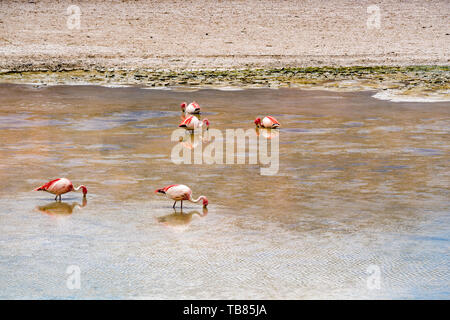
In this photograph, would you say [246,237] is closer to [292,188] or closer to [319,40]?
[292,188]

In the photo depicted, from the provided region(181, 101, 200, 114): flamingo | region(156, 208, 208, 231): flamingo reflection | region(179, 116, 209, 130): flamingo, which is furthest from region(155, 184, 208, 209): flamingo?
region(181, 101, 200, 114): flamingo

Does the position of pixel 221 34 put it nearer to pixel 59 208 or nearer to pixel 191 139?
pixel 191 139

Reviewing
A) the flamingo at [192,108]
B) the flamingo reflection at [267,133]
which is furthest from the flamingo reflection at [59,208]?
the flamingo at [192,108]

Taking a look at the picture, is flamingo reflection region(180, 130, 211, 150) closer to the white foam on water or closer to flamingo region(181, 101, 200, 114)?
flamingo region(181, 101, 200, 114)

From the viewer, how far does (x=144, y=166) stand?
1125cm

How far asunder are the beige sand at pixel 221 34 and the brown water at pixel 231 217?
615 inches

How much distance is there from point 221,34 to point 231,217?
2763 cm

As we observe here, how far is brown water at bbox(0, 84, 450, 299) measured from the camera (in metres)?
6.59

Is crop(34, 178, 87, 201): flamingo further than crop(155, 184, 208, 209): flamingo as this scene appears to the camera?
Yes

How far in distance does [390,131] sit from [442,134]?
93cm

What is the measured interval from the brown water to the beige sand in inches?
615

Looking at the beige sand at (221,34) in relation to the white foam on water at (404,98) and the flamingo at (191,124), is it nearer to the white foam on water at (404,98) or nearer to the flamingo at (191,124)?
the white foam on water at (404,98)
